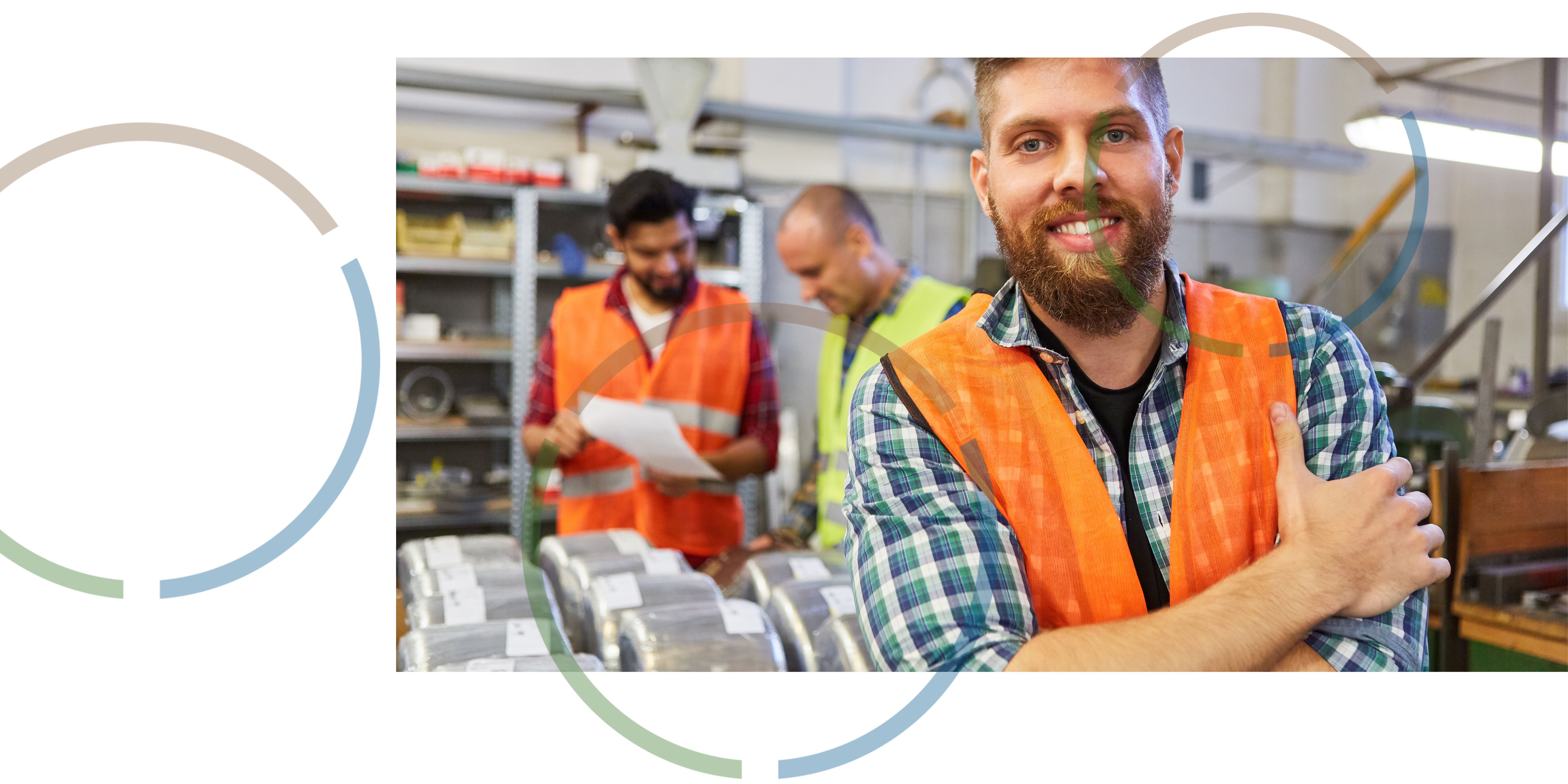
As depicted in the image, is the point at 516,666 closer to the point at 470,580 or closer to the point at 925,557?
the point at 470,580

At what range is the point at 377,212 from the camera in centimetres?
182

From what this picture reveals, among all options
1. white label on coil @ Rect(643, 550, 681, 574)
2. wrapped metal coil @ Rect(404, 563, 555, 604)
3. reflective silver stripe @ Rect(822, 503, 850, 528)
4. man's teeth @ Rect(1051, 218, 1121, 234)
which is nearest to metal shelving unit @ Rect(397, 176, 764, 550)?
reflective silver stripe @ Rect(822, 503, 850, 528)

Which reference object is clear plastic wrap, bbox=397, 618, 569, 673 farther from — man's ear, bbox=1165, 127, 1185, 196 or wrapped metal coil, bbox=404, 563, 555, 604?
man's ear, bbox=1165, 127, 1185, 196

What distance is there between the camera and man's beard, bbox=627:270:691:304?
302 centimetres

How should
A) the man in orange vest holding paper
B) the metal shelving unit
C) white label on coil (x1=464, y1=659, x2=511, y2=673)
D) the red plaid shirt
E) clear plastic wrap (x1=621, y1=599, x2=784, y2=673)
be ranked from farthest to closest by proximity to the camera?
the metal shelving unit < the red plaid shirt < the man in orange vest holding paper < clear plastic wrap (x1=621, y1=599, x2=784, y2=673) < white label on coil (x1=464, y1=659, x2=511, y2=673)

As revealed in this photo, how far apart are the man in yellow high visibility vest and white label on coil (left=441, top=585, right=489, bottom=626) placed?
2.84 ft

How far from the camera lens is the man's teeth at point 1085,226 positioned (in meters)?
1.29

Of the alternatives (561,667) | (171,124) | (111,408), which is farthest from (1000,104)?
(111,408)

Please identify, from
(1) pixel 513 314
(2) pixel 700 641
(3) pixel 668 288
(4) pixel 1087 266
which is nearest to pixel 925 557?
(4) pixel 1087 266

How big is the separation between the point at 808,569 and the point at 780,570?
0.07 metres

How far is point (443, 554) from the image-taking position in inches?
88.7

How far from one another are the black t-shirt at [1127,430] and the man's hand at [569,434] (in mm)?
1495

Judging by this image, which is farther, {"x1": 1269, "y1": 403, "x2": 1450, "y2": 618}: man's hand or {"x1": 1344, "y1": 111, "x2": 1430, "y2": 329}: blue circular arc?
{"x1": 1344, "y1": 111, "x2": 1430, "y2": 329}: blue circular arc

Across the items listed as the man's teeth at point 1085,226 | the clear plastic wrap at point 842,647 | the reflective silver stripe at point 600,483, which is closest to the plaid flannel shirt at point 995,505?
the man's teeth at point 1085,226
